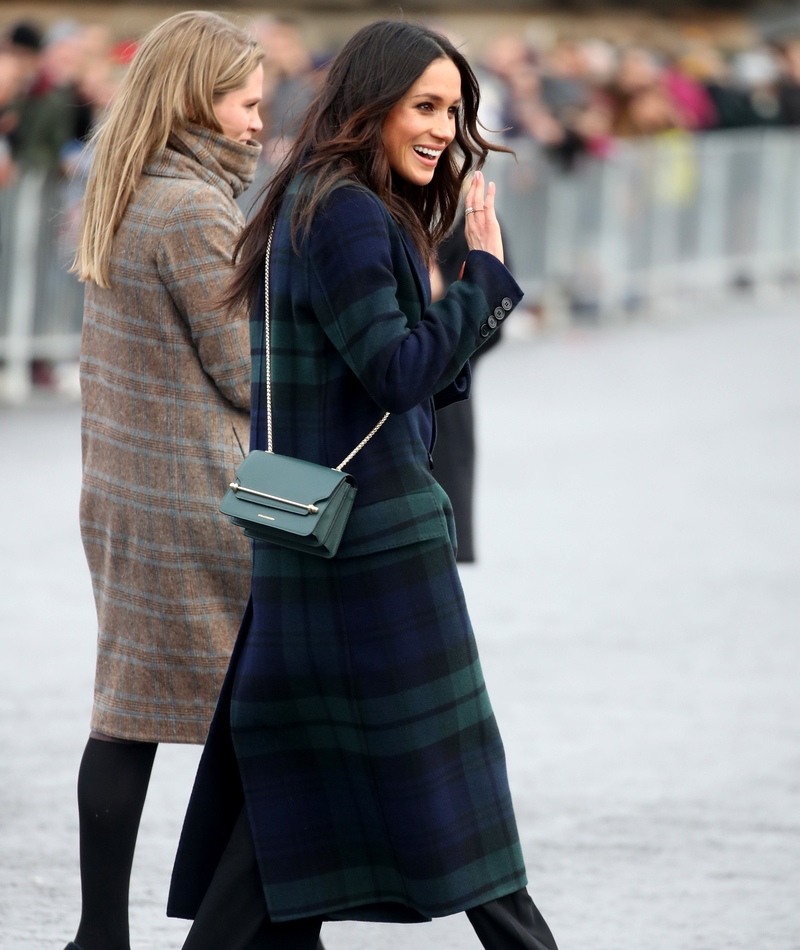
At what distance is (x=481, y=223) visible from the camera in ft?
9.00

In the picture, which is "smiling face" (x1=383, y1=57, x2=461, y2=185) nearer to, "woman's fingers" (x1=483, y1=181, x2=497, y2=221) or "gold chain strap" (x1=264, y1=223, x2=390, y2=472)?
"woman's fingers" (x1=483, y1=181, x2=497, y2=221)

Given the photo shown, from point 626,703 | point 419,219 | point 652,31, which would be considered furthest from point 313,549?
point 652,31

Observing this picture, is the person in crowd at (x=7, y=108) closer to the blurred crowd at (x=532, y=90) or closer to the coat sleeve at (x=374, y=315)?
the blurred crowd at (x=532, y=90)

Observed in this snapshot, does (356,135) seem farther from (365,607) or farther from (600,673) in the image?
(600,673)

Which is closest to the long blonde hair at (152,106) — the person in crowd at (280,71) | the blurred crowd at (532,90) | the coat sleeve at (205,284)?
the coat sleeve at (205,284)

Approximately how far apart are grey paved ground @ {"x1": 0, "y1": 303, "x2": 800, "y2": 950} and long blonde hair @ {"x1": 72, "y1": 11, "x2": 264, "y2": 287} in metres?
1.59

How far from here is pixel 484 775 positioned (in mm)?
2744

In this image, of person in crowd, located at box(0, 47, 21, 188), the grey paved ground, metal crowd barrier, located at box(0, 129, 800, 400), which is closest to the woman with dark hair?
the grey paved ground

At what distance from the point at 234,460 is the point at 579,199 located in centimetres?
1133

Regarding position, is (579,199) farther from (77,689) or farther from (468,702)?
(468,702)

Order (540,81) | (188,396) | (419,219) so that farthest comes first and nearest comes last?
(540,81), (188,396), (419,219)

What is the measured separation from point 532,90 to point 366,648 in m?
11.3

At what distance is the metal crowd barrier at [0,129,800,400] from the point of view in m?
13.7

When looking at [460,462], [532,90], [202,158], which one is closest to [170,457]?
[202,158]
